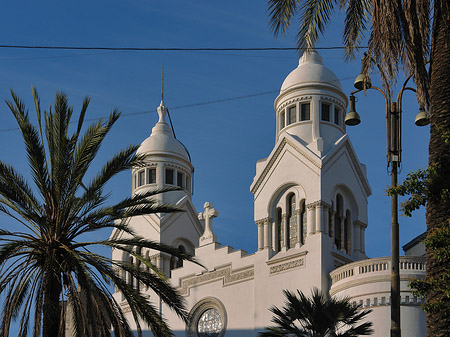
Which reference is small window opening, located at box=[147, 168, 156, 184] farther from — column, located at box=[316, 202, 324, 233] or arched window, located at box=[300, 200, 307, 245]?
column, located at box=[316, 202, 324, 233]

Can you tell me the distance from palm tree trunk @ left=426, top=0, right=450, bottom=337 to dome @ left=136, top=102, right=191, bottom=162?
33.6 meters

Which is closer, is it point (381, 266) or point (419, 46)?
point (419, 46)

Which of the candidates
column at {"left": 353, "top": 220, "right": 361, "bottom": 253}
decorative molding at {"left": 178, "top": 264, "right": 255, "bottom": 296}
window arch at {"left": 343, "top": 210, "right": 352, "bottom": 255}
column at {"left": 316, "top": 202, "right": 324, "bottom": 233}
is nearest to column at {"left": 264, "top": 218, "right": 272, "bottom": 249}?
decorative molding at {"left": 178, "top": 264, "right": 255, "bottom": 296}

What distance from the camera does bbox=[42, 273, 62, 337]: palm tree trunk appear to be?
1898cm

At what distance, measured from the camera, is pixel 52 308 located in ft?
62.6

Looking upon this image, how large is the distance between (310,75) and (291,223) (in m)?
7.25

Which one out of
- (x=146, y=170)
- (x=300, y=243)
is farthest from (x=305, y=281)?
(x=146, y=170)

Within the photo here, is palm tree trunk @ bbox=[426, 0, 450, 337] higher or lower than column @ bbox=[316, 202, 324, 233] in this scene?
lower

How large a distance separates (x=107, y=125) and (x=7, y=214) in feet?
10.1

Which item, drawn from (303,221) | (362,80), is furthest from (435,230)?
(303,221)

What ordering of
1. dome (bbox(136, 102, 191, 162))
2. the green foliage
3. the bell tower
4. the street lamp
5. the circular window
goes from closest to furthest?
the green foliage
the street lamp
the bell tower
the circular window
dome (bbox(136, 102, 191, 162))

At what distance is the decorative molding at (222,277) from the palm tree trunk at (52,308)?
Answer: 69.4ft

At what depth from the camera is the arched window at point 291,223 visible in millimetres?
39688

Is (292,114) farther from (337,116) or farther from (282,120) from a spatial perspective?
(337,116)
